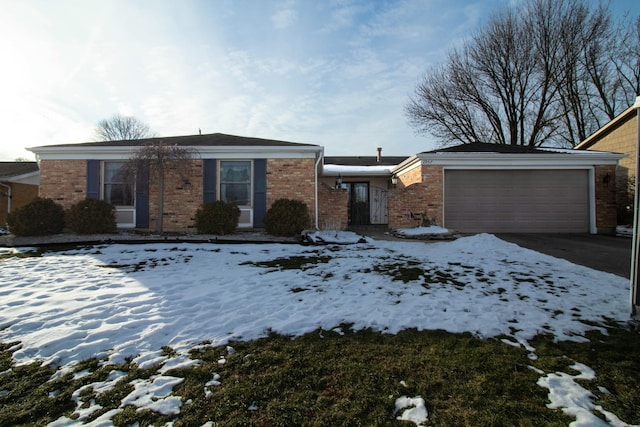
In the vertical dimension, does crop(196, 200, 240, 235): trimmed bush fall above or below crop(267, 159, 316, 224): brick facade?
below

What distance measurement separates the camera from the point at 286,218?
9867mm

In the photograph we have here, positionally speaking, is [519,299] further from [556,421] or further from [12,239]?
[12,239]

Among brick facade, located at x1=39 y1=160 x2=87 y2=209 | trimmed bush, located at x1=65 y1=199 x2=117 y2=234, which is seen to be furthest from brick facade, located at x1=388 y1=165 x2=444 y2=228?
brick facade, located at x1=39 y1=160 x2=87 y2=209

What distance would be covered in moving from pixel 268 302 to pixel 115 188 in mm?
9692

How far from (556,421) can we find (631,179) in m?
17.3

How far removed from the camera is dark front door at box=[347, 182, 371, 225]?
631 inches

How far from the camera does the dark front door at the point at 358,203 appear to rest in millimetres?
16016

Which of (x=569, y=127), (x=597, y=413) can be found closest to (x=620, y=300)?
(x=597, y=413)

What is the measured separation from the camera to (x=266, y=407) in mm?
1991

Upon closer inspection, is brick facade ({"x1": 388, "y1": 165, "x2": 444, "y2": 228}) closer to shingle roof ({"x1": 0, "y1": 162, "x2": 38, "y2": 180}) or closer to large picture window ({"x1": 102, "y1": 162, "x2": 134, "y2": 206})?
large picture window ({"x1": 102, "y1": 162, "x2": 134, "y2": 206})

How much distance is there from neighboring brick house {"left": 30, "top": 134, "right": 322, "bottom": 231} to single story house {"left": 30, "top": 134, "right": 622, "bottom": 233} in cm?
3

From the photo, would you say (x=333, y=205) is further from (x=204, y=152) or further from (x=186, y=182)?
(x=186, y=182)

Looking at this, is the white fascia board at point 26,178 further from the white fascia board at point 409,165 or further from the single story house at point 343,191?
the white fascia board at point 409,165

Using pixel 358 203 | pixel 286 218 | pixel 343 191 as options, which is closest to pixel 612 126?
pixel 358 203
